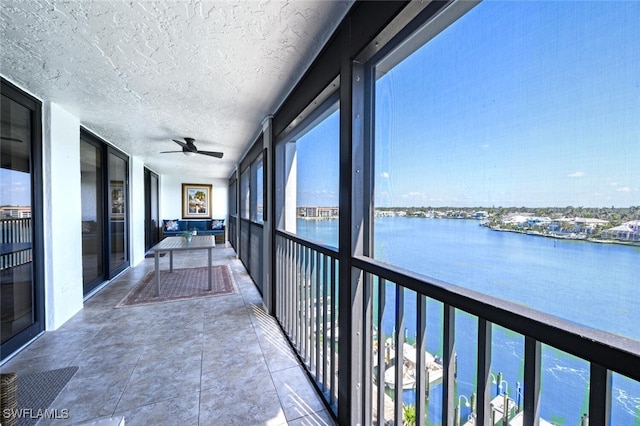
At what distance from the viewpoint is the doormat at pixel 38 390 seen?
5.00 ft

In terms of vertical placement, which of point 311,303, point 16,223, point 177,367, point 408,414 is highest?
point 16,223

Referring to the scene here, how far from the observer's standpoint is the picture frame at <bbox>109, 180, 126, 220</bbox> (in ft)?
13.9

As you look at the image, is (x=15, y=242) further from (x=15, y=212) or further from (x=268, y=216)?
(x=268, y=216)

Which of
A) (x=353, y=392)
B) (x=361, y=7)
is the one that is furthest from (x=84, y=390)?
(x=361, y=7)

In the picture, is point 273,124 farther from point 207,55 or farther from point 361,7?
point 361,7

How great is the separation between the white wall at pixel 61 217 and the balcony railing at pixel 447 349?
268 cm

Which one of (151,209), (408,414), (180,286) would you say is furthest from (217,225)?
(408,414)

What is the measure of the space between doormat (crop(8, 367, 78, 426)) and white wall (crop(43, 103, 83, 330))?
979mm

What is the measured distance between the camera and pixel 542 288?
0.64 m

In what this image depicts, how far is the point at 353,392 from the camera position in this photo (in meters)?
1.34

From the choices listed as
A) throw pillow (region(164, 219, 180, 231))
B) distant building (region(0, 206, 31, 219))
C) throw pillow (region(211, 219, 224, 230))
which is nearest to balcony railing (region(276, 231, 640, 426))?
distant building (region(0, 206, 31, 219))

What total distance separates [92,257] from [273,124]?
343 cm

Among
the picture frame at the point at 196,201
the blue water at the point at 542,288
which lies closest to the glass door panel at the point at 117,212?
the picture frame at the point at 196,201

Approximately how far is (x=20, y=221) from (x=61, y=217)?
421 millimetres
